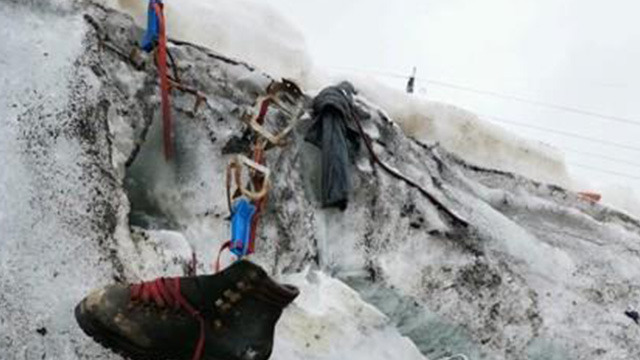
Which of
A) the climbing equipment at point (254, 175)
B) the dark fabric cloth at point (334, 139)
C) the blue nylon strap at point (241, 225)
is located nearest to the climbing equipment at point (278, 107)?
the climbing equipment at point (254, 175)

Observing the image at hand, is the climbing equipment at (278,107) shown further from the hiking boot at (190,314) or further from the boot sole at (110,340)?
the boot sole at (110,340)

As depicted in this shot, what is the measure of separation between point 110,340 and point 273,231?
1.78 metres

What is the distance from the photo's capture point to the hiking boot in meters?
3.55

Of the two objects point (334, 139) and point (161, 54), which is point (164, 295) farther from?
point (334, 139)

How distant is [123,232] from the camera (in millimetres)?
4500

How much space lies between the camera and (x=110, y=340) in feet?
11.9

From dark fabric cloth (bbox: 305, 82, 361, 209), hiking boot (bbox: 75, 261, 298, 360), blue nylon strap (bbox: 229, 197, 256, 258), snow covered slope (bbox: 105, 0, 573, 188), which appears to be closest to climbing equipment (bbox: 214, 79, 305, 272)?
blue nylon strap (bbox: 229, 197, 256, 258)

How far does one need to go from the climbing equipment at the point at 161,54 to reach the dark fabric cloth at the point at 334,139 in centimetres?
104

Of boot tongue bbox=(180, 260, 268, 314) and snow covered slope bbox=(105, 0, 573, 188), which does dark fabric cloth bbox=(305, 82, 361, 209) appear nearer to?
snow covered slope bbox=(105, 0, 573, 188)

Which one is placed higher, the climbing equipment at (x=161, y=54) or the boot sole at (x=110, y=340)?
the climbing equipment at (x=161, y=54)

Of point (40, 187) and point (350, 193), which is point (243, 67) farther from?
point (40, 187)

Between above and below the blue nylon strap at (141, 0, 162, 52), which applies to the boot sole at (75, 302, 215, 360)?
below

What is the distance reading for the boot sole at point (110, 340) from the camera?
141 inches

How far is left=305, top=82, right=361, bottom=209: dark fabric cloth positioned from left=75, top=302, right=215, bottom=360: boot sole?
2.16m
